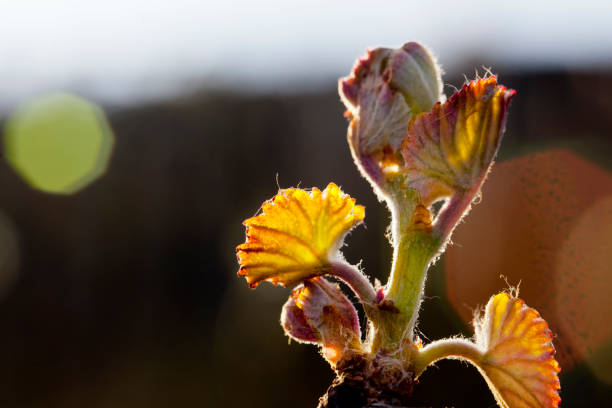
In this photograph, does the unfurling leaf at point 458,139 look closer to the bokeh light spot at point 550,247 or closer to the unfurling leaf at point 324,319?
the unfurling leaf at point 324,319

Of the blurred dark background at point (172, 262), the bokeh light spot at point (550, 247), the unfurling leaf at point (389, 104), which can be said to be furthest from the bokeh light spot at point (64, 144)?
the unfurling leaf at point (389, 104)

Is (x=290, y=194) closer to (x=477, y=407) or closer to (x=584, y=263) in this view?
(x=584, y=263)

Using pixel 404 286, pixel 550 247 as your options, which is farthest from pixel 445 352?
pixel 550 247

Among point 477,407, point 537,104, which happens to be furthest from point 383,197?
point 537,104

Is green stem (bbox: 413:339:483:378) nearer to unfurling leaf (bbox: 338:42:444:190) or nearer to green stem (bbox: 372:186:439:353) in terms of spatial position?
green stem (bbox: 372:186:439:353)

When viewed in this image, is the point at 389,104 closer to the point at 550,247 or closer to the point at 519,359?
the point at 519,359
